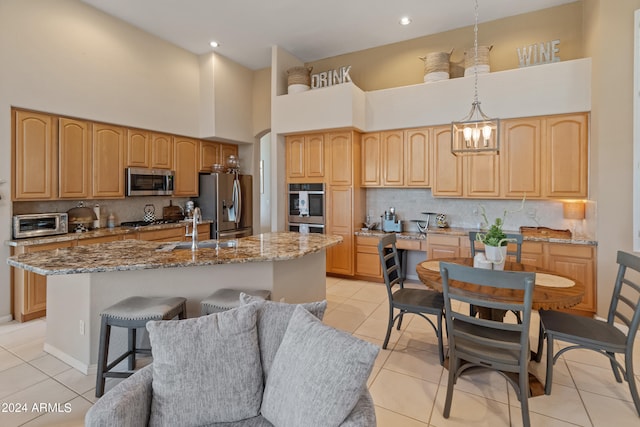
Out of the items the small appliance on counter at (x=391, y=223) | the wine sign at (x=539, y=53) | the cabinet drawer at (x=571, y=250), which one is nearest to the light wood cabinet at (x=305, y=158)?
the small appliance on counter at (x=391, y=223)

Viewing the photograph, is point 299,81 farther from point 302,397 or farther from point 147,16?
point 302,397

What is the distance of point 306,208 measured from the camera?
5492 mm

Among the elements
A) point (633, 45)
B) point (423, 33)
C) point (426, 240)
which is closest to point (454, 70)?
point (423, 33)

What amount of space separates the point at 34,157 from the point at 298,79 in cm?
363

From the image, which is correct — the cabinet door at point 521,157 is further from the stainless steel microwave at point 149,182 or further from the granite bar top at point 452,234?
the stainless steel microwave at point 149,182

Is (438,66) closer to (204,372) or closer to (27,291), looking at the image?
(204,372)

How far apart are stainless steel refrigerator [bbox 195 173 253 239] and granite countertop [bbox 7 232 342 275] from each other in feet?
8.28

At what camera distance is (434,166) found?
4805 mm

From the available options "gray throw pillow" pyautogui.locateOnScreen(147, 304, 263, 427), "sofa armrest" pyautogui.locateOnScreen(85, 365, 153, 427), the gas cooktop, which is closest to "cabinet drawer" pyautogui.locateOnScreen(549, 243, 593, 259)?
"gray throw pillow" pyautogui.locateOnScreen(147, 304, 263, 427)

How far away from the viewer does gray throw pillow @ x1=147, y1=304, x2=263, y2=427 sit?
1.34 metres

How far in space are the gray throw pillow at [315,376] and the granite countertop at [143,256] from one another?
121cm

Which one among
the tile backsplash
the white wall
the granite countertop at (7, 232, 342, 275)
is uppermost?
the white wall

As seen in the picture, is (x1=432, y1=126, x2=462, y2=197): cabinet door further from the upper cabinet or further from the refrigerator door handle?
the refrigerator door handle

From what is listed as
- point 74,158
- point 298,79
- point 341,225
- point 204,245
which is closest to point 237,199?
point 341,225
